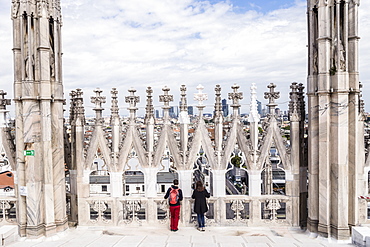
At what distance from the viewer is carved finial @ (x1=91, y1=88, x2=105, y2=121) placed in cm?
874

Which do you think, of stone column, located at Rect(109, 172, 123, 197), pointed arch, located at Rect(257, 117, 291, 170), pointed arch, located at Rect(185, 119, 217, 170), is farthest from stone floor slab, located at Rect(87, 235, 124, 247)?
pointed arch, located at Rect(257, 117, 291, 170)

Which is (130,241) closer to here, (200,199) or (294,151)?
(200,199)

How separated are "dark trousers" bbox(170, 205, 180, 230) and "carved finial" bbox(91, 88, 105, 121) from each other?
322 cm

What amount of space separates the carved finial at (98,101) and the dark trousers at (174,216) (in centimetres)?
322

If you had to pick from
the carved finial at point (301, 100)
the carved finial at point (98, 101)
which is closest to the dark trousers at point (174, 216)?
the carved finial at point (98, 101)

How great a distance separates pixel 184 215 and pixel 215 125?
2.64 meters

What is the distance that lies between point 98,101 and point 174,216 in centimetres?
378

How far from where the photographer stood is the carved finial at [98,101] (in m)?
8.74

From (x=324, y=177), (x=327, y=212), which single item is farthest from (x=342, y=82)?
(x=327, y=212)

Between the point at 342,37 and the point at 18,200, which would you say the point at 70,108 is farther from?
the point at 342,37

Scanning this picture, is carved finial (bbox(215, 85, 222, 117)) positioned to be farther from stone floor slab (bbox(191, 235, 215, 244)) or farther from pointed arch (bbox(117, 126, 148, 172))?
stone floor slab (bbox(191, 235, 215, 244))

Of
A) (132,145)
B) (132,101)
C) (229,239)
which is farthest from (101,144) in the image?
(229,239)

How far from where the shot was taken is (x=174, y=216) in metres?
8.24

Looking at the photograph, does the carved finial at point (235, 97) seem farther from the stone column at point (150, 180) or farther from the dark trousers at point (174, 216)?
the dark trousers at point (174, 216)
